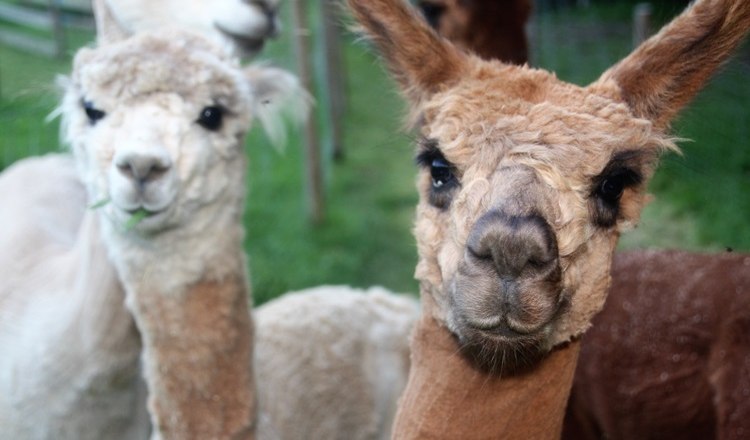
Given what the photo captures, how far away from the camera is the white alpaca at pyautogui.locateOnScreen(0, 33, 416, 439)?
2.75 m

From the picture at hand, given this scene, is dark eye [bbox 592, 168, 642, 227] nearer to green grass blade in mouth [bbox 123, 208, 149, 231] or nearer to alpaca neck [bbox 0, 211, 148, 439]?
green grass blade in mouth [bbox 123, 208, 149, 231]

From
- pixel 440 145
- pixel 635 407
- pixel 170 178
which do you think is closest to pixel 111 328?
pixel 170 178

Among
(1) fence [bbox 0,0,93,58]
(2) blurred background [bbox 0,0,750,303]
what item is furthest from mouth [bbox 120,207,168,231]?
(1) fence [bbox 0,0,93,58]

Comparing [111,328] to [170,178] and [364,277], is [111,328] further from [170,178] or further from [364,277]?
[364,277]

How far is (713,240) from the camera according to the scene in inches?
237

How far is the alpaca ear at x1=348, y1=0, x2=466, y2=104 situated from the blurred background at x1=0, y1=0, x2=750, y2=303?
2.88m

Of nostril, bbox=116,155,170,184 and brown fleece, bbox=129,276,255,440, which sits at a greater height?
nostril, bbox=116,155,170,184

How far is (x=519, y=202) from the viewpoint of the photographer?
6.33 ft

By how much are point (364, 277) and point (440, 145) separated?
4161mm

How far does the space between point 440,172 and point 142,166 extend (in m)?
0.98

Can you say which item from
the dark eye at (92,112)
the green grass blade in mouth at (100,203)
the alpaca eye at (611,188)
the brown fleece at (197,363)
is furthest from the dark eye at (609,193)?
the dark eye at (92,112)

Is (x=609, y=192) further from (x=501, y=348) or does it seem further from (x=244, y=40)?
(x=244, y=40)

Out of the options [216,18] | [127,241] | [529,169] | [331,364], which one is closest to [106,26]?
[216,18]

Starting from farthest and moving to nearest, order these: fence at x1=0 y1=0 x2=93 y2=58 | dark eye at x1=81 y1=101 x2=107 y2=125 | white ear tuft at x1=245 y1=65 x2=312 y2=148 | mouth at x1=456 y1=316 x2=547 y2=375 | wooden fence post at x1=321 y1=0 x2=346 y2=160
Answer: wooden fence post at x1=321 y1=0 x2=346 y2=160
fence at x1=0 y1=0 x2=93 y2=58
white ear tuft at x1=245 y1=65 x2=312 y2=148
dark eye at x1=81 y1=101 x2=107 y2=125
mouth at x1=456 y1=316 x2=547 y2=375
